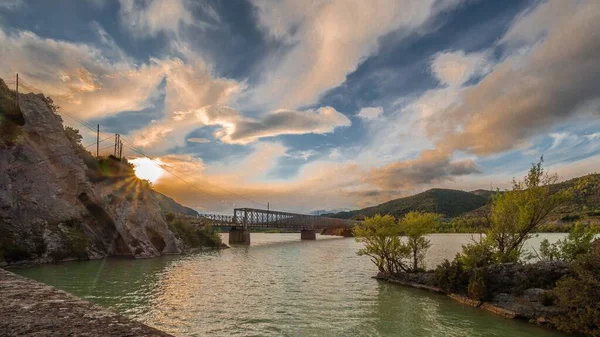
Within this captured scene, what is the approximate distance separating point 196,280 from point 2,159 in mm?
33435

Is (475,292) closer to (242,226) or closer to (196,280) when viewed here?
(196,280)

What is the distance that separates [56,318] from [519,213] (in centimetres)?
3899

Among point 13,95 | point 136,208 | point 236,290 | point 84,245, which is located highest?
point 13,95

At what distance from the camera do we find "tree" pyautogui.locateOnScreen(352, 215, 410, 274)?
39531 millimetres

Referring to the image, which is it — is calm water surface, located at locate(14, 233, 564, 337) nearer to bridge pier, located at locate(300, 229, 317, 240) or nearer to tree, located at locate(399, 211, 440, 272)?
tree, located at locate(399, 211, 440, 272)

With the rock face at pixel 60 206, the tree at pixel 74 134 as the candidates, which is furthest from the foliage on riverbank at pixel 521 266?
the tree at pixel 74 134

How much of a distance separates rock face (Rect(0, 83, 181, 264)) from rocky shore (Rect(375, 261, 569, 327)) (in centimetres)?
5293

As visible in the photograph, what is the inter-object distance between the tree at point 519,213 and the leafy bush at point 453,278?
364 cm

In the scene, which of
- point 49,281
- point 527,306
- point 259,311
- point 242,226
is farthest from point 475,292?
point 242,226

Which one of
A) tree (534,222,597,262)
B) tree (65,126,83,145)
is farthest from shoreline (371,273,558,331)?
tree (65,126,83,145)

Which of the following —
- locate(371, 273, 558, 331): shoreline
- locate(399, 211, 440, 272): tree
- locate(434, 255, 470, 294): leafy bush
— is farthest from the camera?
locate(399, 211, 440, 272): tree

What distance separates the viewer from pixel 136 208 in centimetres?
6362

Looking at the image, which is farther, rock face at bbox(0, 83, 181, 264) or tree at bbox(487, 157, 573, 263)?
rock face at bbox(0, 83, 181, 264)

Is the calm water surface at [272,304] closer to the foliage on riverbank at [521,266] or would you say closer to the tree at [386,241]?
the foliage on riverbank at [521,266]
